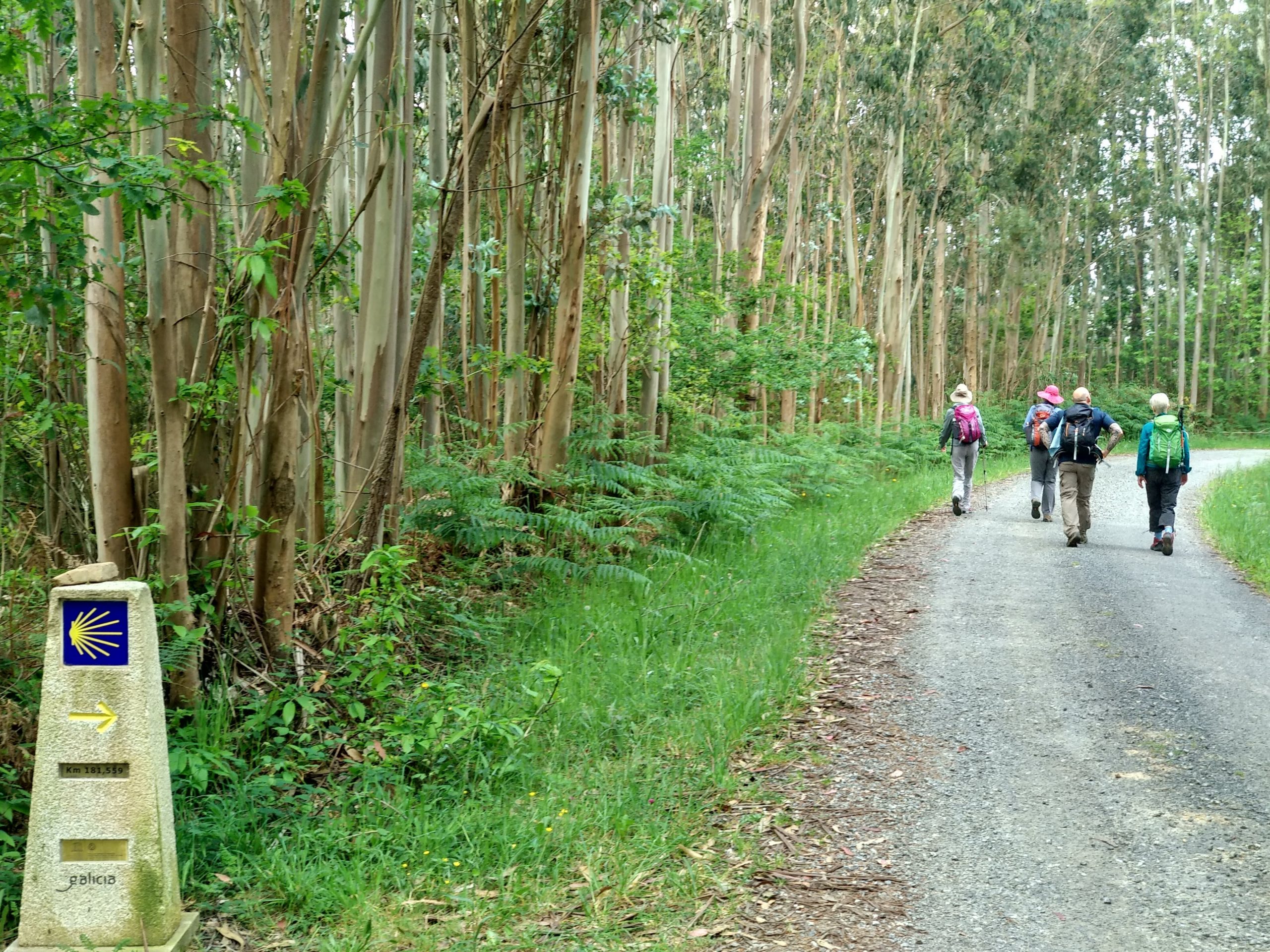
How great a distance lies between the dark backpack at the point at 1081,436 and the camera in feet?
41.3

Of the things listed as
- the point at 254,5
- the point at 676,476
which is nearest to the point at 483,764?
the point at 254,5

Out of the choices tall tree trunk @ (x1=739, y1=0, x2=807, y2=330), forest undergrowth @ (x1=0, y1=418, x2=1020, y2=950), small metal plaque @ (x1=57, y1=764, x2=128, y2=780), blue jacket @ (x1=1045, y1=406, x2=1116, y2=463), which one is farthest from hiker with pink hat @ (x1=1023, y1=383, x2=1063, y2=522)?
small metal plaque @ (x1=57, y1=764, x2=128, y2=780)

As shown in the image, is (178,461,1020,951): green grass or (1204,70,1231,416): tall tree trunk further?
(1204,70,1231,416): tall tree trunk

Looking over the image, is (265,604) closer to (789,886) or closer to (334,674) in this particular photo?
(334,674)

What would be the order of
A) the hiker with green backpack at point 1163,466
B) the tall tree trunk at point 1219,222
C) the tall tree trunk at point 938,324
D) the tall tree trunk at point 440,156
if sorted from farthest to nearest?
the tall tree trunk at point 1219,222, the tall tree trunk at point 938,324, the hiker with green backpack at point 1163,466, the tall tree trunk at point 440,156

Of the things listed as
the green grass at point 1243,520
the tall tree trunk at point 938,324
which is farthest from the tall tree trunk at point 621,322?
the tall tree trunk at point 938,324

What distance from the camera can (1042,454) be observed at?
14656 millimetres

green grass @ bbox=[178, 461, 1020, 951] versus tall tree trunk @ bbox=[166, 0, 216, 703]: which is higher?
tall tree trunk @ bbox=[166, 0, 216, 703]

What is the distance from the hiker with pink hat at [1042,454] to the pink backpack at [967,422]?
700mm

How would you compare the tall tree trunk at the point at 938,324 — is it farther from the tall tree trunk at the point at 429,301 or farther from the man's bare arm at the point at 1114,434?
the tall tree trunk at the point at 429,301

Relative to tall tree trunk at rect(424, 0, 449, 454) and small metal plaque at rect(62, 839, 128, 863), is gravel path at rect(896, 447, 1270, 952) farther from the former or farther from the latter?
tall tree trunk at rect(424, 0, 449, 454)

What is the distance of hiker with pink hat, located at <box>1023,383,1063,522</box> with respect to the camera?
561 inches

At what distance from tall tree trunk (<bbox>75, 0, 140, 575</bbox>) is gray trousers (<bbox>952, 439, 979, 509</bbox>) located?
11685 mm

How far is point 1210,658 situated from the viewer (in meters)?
7.80
